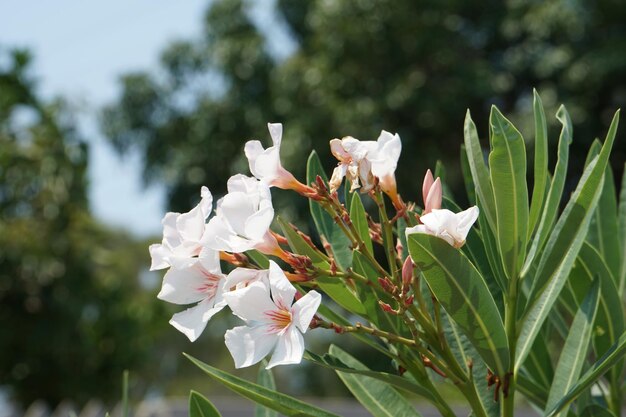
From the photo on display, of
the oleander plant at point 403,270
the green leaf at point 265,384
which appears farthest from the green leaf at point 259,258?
the green leaf at point 265,384

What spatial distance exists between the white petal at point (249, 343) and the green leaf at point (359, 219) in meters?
0.20

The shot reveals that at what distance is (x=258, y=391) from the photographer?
97 cm

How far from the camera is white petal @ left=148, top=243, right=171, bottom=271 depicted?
935 millimetres

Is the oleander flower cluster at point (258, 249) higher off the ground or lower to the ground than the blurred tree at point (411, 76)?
higher

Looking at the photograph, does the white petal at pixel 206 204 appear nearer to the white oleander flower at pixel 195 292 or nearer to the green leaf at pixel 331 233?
the white oleander flower at pixel 195 292

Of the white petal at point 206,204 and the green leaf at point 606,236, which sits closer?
the white petal at point 206,204

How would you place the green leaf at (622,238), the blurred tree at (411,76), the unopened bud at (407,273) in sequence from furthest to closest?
1. the blurred tree at (411,76)
2. the green leaf at (622,238)
3. the unopened bud at (407,273)

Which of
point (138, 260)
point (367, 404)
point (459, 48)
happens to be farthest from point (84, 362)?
point (138, 260)

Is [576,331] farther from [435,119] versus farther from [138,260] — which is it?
[138,260]

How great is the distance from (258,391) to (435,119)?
9223 mm

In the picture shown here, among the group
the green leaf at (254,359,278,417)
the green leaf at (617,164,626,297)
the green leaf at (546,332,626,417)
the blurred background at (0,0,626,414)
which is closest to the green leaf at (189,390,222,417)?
the green leaf at (254,359,278,417)

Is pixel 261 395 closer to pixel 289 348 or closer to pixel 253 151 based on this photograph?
pixel 289 348

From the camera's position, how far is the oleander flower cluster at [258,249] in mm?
846

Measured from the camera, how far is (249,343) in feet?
2.84
